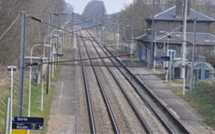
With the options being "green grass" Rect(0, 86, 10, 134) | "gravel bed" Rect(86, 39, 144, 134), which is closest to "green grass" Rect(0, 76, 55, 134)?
"green grass" Rect(0, 86, 10, 134)

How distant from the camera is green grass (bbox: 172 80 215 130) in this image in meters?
22.1

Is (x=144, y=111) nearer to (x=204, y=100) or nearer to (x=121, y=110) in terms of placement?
(x=121, y=110)

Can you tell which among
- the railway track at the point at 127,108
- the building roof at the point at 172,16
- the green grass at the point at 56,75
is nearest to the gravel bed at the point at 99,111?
the railway track at the point at 127,108

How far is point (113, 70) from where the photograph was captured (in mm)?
40719

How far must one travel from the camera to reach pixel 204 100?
2594cm

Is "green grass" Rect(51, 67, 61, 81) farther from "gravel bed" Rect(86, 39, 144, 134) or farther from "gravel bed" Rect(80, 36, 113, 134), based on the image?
"gravel bed" Rect(86, 39, 144, 134)

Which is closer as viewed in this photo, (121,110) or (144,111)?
(144,111)

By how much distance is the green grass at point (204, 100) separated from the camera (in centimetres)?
2211

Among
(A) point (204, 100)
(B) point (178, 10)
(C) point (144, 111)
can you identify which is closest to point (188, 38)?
(B) point (178, 10)

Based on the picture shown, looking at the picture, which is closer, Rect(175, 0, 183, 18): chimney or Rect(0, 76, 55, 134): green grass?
Rect(0, 76, 55, 134): green grass

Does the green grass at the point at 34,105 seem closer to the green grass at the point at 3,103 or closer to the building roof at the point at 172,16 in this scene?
the green grass at the point at 3,103

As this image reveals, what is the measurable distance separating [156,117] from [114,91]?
7884 mm

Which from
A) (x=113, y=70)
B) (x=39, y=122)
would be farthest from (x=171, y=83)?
(x=39, y=122)

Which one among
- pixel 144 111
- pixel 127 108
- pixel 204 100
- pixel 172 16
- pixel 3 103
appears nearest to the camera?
pixel 3 103
